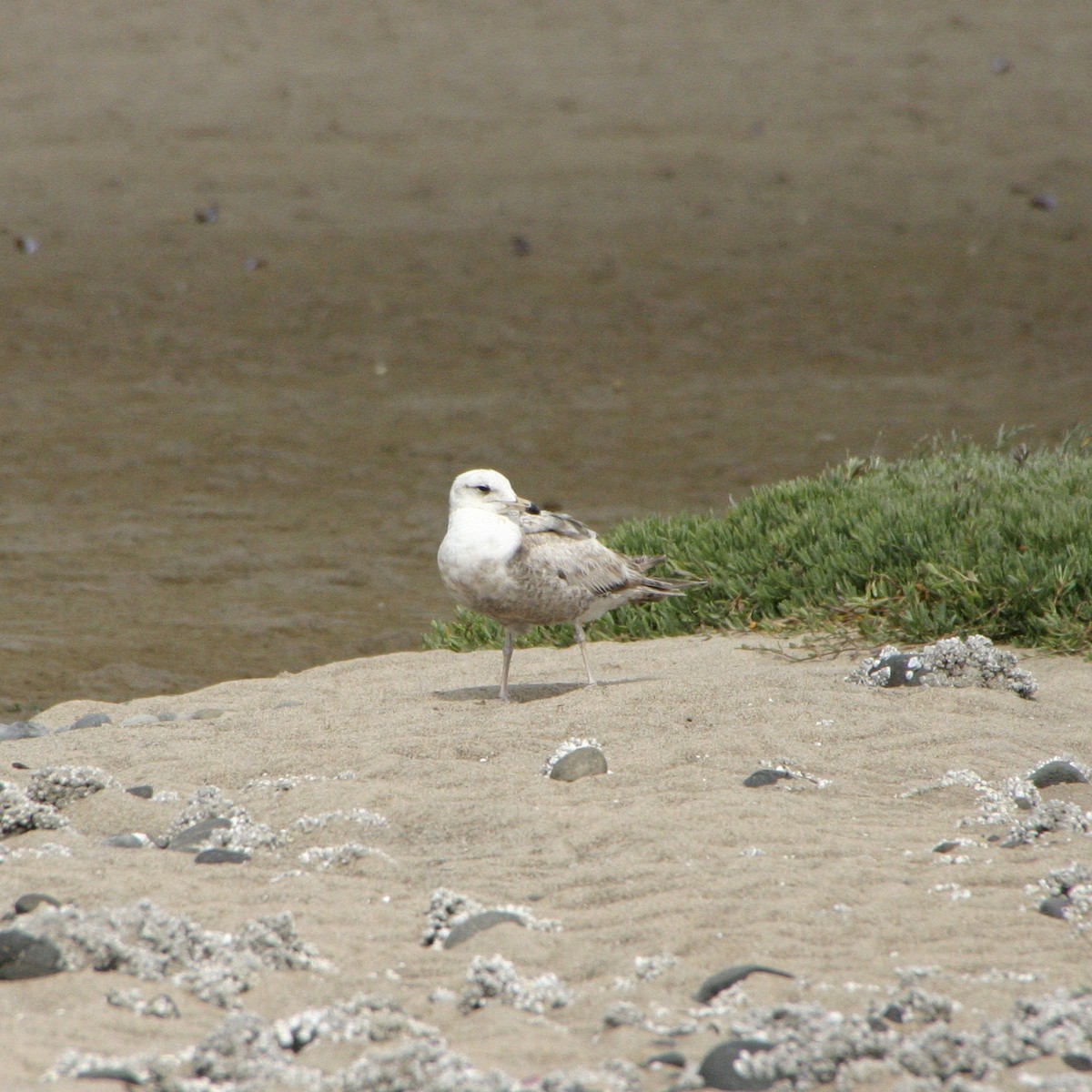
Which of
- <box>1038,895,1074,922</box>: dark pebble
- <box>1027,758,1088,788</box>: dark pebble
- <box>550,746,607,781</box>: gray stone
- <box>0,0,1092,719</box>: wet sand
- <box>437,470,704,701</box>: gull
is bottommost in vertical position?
<box>1038,895,1074,922</box>: dark pebble

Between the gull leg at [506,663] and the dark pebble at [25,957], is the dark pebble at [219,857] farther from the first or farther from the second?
the gull leg at [506,663]

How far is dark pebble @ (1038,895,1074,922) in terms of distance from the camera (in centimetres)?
430

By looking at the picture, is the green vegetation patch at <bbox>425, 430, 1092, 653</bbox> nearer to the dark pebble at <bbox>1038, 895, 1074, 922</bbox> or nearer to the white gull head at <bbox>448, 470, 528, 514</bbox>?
the white gull head at <bbox>448, 470, 528, 514</bbox>

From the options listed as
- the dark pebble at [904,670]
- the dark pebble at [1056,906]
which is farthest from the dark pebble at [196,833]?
the dark pebble at [904,670]

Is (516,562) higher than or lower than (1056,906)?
higher

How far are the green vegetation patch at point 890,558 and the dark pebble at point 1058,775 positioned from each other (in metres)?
1.86

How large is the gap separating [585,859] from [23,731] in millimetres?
3021

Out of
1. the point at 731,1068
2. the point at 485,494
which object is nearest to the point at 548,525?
the point at 485,494

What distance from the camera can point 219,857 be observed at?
4.87 meters

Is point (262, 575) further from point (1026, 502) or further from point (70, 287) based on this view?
point (70, 287)

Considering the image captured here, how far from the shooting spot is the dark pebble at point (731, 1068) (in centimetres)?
342

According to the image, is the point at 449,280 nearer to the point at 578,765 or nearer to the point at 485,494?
the point at 485,494

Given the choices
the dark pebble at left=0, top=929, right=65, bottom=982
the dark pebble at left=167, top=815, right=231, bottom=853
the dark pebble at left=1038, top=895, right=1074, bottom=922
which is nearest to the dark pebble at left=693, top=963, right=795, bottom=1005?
the dark pebble at left=1038, top=895, right=1074, bottom=922

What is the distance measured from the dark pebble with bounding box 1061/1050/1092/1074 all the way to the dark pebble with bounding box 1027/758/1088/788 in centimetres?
205
